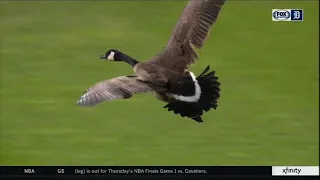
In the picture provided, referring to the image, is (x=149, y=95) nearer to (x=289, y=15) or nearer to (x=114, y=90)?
(x=114, y=90)

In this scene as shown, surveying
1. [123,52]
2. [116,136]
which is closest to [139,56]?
[123,52]

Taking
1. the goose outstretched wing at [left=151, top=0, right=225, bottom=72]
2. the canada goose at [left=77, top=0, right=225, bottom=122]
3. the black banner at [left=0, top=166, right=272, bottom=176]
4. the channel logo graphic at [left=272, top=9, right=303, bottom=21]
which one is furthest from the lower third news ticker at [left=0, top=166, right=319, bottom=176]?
the channel logo graphic at [left=272, top=9, right=303, bottom=21]

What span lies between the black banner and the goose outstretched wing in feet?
2.64

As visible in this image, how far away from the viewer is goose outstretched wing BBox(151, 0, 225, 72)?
24.5 ft

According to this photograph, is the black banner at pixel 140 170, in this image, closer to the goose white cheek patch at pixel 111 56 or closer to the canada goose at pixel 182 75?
the canada goose at pixel 182 75

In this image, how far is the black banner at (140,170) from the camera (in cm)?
734

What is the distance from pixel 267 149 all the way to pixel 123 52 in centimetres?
141

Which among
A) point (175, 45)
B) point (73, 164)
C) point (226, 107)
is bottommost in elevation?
point (73, 164)

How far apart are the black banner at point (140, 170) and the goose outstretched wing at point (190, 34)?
0.80 meters

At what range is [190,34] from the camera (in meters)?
7.50

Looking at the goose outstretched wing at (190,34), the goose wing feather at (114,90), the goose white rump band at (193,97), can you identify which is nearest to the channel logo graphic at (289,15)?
the goose outstretched wing at (190,34)

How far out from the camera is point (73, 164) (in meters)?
7.41

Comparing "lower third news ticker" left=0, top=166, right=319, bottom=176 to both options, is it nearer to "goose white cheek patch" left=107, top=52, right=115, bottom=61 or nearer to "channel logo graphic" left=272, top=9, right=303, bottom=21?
"goose white cheek patch" left=107, top=52, right=115, bottom=61

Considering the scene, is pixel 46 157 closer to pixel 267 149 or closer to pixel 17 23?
pixel 17 23
